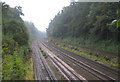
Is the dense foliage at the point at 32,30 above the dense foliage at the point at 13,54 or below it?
above

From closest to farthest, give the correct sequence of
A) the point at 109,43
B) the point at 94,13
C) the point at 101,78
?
the point at 101,78 < the point at 109,43 < the point at 94,13

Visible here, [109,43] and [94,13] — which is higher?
[94,13]

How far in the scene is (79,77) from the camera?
6520mm

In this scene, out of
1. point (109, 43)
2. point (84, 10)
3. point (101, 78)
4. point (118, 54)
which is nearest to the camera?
point (101, 78)

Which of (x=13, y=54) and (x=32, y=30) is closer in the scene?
(x=13, y=54)

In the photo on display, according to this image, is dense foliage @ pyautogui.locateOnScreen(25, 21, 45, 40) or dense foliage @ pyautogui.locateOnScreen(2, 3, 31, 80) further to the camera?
dense foliage @ pyautogui.locateOnScreen(25, 21, 45, 40)

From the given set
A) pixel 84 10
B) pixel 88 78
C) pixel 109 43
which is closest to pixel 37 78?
pixel 88 78

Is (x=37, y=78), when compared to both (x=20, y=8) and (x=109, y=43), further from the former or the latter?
(x=20, y=8)

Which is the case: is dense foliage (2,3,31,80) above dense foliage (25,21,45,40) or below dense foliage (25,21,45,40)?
below

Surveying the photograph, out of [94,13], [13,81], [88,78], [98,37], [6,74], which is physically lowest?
[88,78]

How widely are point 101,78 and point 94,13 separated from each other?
1291 centimetres

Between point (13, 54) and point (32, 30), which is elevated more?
point (32, 30)

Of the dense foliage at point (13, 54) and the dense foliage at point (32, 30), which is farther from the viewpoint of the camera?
the dense foliage at point (32, 30)

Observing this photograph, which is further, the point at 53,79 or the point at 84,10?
the point at 84,10
